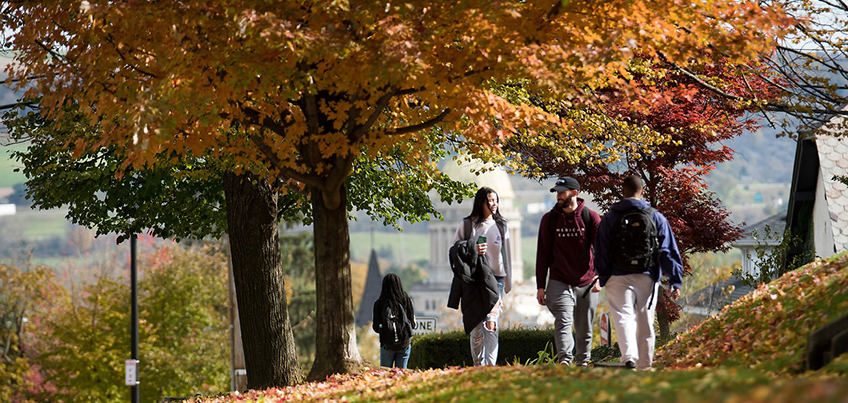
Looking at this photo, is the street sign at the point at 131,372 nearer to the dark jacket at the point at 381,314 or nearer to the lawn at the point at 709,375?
the dark jacket at the point at 381,314

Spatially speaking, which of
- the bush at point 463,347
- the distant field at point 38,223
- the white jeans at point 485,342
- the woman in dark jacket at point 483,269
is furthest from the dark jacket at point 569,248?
the distant field at point 38,223

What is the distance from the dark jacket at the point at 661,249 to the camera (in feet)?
22.9

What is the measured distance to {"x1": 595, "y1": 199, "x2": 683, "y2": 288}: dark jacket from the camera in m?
6.98

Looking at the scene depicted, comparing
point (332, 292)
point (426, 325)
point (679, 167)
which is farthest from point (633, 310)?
point (426, 325)

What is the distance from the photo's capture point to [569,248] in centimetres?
809

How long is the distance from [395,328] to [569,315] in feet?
9.46

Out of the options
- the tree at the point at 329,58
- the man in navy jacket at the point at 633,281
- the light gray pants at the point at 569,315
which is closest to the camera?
the tree at the point at 329,58

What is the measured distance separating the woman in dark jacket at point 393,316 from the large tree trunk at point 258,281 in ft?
7.85

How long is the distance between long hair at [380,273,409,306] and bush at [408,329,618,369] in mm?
5404

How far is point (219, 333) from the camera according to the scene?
125 ft

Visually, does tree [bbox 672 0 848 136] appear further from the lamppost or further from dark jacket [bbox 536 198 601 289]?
the lamppost

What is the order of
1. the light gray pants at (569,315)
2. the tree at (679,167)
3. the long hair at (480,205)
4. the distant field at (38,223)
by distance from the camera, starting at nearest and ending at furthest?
1. the light gray pants at (569,315)
2. the long hair at (480,205)
3. the tree at (679,167)
4. the distant field at (38,223)

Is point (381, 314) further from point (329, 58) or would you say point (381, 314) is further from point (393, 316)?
point (329, 58)

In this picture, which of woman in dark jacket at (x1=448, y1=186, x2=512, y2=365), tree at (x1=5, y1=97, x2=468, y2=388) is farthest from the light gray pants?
tree at (x1=5, y1=97, x2=468, y2=388)
